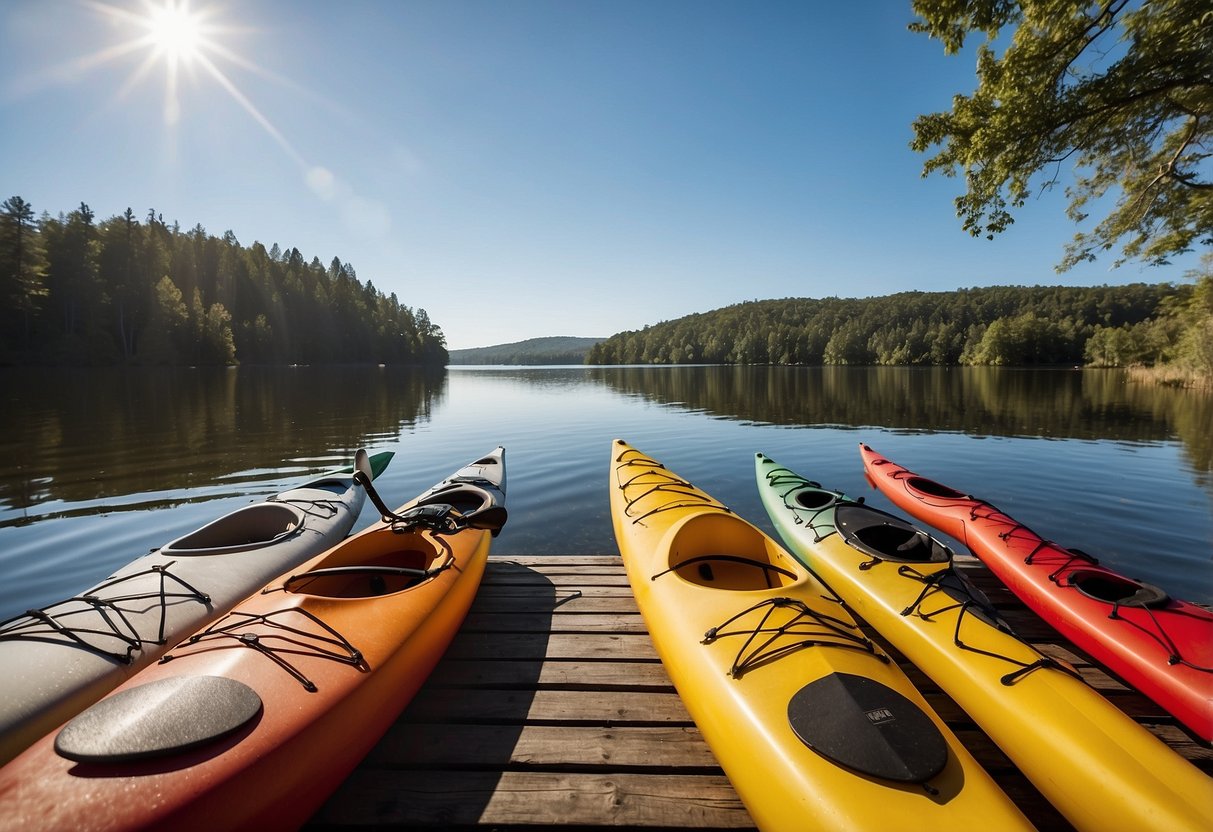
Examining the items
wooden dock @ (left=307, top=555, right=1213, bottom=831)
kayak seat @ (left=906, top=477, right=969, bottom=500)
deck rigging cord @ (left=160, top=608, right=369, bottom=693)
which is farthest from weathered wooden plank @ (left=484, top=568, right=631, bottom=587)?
kayak seat @ (left=906, top=477, right=969, bottom=500)

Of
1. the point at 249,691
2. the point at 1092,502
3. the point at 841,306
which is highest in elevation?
the point at 841,306

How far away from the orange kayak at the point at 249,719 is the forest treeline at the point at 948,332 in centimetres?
3992

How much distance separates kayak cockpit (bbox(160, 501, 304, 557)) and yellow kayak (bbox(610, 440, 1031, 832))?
13.5ft

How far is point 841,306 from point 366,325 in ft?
362

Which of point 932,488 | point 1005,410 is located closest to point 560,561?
point 932,488

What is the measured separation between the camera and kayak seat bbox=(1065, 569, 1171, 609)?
3.45m

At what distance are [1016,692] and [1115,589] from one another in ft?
7.09

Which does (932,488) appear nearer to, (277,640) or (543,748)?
(543,748)

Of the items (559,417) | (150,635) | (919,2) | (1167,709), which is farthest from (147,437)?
(919,2)

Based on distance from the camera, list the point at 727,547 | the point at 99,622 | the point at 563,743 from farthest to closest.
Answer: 1. the point at 727,547
2. the point at 99,622
3. the point at 563,743

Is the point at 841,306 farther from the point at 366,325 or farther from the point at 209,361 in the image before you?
the point at 209,361

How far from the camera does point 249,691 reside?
2.34 m

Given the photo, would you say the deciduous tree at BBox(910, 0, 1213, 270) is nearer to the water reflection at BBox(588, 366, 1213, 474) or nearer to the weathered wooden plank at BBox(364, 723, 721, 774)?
the water reflection at BBox(588, 366, 1213, 474)

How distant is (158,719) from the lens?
81.4 inches
